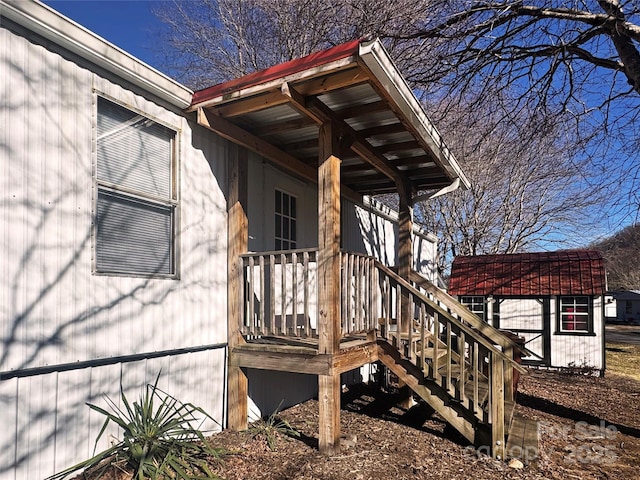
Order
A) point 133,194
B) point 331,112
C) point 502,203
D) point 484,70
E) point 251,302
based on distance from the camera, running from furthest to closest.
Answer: point 502,203
point 484,70
point 251,302
point 331,112
point 133,194

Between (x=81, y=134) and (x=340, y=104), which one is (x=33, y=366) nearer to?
(x=81, y=134)

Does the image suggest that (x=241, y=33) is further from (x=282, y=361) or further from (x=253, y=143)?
(x=282, y=361)

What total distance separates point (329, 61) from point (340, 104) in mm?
810

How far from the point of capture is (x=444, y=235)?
18625 mm

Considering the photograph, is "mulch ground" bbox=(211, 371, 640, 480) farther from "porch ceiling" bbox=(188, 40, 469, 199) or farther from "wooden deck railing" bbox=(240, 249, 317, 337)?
"porch ceiling" bbox=(188, 40, 469, 199)

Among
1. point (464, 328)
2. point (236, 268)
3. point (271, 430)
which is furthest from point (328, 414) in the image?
point (236, 268)

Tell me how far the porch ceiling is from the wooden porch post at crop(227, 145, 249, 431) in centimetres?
33

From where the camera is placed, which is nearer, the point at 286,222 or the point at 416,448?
the point at 416,448

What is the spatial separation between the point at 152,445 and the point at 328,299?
1941 millimetres

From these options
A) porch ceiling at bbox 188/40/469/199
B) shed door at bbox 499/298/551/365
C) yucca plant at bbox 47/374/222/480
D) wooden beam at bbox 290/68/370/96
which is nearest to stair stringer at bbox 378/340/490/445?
yucca plant at bbox 47/374/222/480

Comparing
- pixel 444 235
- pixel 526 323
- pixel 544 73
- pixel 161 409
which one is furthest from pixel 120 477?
pixel 444 235

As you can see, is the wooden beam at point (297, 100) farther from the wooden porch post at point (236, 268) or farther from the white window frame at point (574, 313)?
the white window frame at point (574, 313)

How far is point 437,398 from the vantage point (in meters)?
4.96

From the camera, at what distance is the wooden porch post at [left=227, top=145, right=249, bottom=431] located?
4820mm
